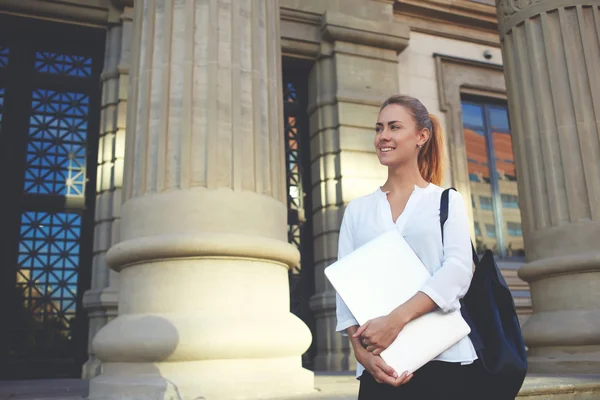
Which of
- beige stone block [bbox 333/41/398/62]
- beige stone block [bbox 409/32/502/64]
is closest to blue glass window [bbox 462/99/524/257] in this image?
beige stone block [bbox 409/32/502/64]

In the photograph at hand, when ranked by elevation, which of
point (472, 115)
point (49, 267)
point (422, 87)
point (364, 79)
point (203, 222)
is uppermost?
point (422, 87)

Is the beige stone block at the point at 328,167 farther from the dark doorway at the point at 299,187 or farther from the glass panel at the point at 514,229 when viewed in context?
the glass panel at the point at 514,229

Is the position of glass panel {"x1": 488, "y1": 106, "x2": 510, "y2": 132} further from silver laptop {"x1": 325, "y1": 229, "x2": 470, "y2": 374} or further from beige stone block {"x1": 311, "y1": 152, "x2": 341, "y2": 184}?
silver laptop {"x1": 325, "y1": 229, "x2": 470, "y2": 374}

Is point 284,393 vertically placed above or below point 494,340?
below

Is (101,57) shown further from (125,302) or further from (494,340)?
(494,340)

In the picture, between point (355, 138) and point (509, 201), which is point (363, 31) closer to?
point (355, 138)

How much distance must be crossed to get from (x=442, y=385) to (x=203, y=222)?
3.12m

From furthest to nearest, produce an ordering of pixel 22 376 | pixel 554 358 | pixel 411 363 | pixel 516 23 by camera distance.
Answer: pixel 22 376 < pixel 516 23 < pixel 554 358 < pixel 411 363

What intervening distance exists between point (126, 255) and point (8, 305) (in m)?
6.03

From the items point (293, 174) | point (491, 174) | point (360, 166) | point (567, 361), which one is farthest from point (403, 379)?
point (491, 174)

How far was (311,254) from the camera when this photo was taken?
11.4 m

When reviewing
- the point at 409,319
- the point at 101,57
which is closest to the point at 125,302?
the point at 409,319

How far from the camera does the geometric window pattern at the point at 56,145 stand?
33.9 feet

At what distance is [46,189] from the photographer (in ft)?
33.7
